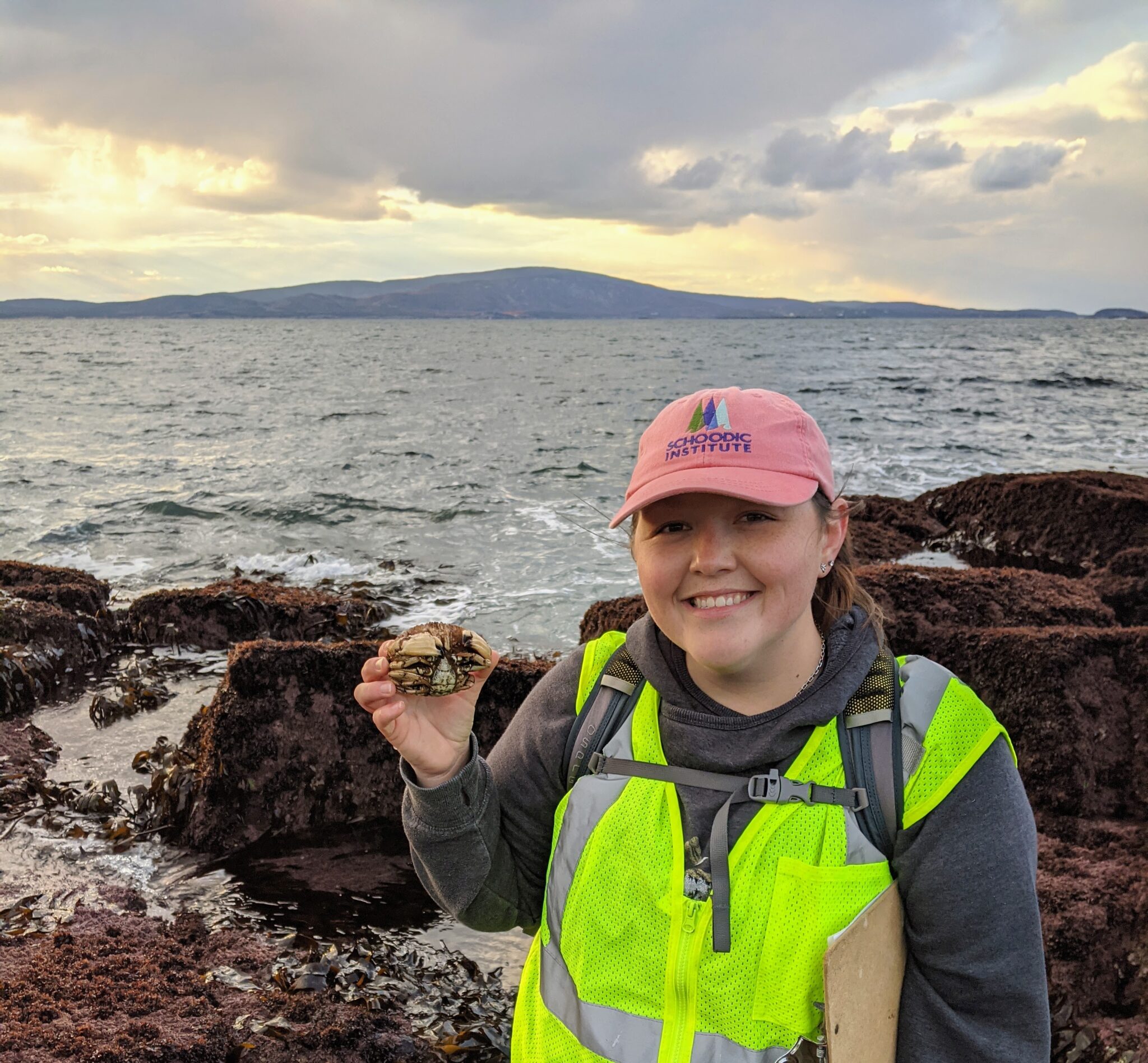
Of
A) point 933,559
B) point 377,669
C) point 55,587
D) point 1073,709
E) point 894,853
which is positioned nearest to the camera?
point 894,853

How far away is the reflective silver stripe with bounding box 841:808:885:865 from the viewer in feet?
6.27

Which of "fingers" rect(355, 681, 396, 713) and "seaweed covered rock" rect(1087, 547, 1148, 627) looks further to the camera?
"seaweed covered rock" rect(1087, 547, 1148, 627)

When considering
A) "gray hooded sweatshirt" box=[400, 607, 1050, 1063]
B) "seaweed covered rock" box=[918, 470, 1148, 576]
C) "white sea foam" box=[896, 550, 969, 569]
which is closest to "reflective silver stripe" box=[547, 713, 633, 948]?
"gray hooded sweatshirt" box=[400, 607, 1050, 1063]

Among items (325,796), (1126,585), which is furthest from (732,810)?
(1126,585)

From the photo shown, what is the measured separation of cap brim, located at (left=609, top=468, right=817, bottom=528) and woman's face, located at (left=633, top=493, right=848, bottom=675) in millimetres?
56

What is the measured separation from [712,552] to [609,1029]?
3.49ft

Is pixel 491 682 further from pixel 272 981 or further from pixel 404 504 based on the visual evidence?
pixel 404 504

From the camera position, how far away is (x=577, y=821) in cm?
214

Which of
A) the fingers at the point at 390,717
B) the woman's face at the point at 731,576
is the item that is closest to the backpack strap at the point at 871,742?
the woman's face at the point at 731,576

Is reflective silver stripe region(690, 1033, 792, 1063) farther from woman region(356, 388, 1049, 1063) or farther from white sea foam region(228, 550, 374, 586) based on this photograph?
white sea foam region(228, 550, 374, 586)

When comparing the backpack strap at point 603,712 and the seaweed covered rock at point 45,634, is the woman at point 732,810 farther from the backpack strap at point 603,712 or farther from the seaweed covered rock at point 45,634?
the seaweed covered rock at point 45,634

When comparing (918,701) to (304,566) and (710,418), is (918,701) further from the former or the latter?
(304,566)

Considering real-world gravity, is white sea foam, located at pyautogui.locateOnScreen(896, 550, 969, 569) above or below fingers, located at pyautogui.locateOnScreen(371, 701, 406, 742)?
below

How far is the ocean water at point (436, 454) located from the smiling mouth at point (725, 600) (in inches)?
274
